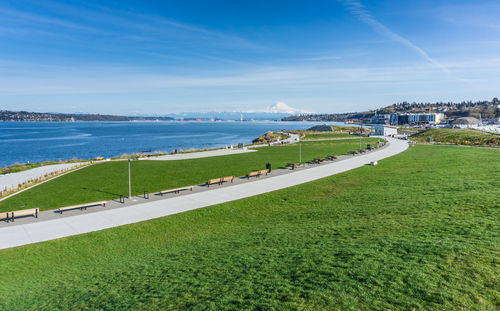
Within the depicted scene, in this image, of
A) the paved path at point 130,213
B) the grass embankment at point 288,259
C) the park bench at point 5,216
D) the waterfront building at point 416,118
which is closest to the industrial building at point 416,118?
the waterfront building at point 416,118

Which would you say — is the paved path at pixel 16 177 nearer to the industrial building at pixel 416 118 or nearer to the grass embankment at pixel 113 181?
the grass embankment at pixel 113 181

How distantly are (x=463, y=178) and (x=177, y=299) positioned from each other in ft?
62.1

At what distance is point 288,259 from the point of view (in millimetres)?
8719

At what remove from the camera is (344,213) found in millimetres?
13617

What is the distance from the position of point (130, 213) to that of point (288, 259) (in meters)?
10.3

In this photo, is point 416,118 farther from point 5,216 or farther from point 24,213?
point 5,216

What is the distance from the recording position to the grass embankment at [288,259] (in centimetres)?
619

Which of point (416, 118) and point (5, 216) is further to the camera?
point (416, 118)

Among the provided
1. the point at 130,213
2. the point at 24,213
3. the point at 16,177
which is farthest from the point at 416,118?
the point at 24,213

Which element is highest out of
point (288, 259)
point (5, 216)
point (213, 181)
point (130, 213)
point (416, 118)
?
point (416, 118)

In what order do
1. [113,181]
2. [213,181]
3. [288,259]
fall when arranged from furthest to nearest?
1. [113,181]
2. [213,181]
3. [288,259]

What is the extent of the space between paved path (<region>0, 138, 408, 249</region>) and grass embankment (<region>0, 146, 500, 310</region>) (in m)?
0.96

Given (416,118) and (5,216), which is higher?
(416,118)

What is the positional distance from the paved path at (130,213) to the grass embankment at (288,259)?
3.15 ft
